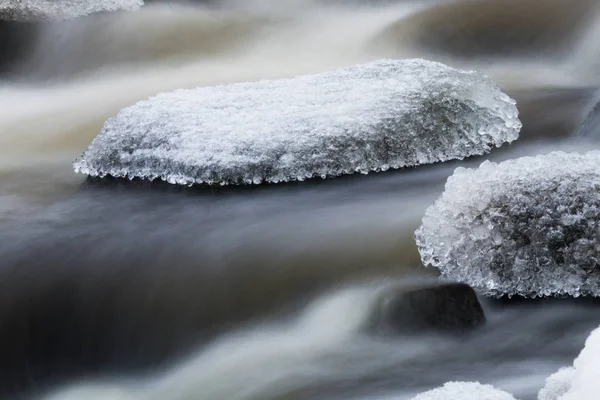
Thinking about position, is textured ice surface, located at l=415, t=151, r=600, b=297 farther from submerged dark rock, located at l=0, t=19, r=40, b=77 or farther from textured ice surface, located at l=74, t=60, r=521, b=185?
submerged dark rock, located at l=0, t=19, r=40, b=77

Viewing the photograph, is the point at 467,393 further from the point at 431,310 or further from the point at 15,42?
the point at 15,42

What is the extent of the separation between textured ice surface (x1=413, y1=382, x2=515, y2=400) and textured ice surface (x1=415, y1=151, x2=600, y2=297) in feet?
2.19

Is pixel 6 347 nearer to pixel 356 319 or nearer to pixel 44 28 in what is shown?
pixel 356 319

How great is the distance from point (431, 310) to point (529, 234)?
34cm

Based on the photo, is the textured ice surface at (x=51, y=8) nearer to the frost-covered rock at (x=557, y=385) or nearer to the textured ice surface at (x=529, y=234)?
the textured ice surface at (x=529, y=234)

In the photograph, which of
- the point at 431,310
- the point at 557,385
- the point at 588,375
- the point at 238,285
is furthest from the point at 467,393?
the point at 238,285

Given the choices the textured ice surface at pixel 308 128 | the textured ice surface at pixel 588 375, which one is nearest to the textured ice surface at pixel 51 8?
the textured ice surface at pixel 308 128

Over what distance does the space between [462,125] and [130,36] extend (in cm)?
303

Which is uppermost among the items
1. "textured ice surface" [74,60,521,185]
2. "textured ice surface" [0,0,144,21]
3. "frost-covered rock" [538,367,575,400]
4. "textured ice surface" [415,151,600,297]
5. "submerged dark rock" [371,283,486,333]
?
"textured ice surface" [0,0,144,21]

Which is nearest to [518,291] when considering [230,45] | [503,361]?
[503,361]

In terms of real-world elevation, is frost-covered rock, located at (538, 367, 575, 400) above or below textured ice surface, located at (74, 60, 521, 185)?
below

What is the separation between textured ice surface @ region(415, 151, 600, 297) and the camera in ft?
7.77

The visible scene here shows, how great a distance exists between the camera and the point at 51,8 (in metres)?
6.02

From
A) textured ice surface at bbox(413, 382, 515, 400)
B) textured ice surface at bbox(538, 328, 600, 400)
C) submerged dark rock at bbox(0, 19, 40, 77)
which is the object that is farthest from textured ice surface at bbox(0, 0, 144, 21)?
textured ice surface at bbox(538, 328, 600, 400)
